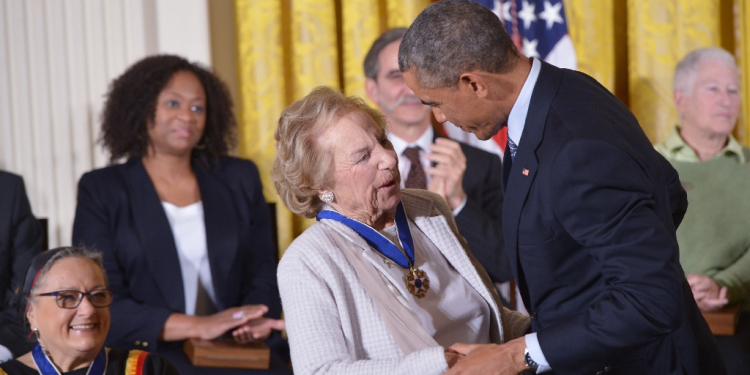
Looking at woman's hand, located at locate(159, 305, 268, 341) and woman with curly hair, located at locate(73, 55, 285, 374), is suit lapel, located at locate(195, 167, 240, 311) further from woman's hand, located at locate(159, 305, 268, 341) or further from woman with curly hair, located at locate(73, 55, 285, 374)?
woman's hand, located at locate(159, 305, 268, 341)

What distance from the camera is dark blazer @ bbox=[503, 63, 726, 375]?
1.61 metres

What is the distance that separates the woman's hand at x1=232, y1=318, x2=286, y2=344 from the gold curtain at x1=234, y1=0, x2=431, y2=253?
94 centimetres

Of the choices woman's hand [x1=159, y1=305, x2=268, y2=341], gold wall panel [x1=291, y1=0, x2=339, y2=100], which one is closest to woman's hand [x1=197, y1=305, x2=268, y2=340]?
woman's hand [x1=159, y1=305, x2=268, y2=341]

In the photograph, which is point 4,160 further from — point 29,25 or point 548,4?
point 548,4

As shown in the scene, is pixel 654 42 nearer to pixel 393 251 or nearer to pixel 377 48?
pixel 377 48

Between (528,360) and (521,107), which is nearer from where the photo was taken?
(528,360)

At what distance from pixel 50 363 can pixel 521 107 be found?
160 centimetres

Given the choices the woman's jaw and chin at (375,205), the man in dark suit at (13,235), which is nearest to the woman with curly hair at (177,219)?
the man in dark suit at (13,235)

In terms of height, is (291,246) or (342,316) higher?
(291,246)

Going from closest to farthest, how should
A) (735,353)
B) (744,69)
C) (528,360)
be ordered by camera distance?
(528,360), (735,353), (744,69)

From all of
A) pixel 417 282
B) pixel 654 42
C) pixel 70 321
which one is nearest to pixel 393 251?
pixel 417 282

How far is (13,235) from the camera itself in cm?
336

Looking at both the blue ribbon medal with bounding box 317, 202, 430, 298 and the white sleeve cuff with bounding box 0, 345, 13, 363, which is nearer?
the blue ribbon medal with bounding box 317, 202, 430, 298

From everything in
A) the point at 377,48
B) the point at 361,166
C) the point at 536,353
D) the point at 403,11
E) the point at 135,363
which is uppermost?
the point at 403,11
